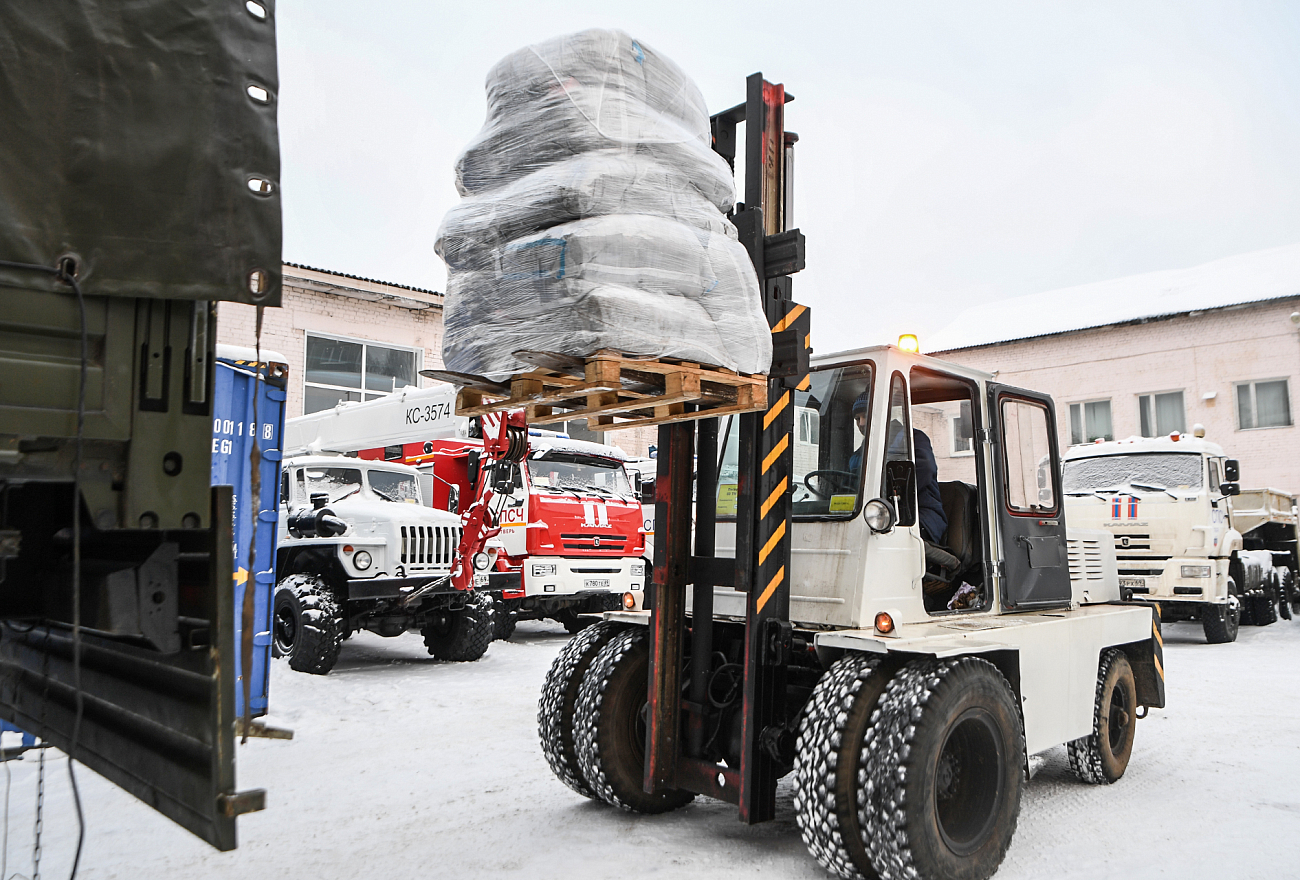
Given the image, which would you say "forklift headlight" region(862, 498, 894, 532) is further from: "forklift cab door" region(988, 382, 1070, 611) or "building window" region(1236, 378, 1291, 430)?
"building window" region(1236, 378, 1291, 430)

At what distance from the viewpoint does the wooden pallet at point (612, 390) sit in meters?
3.50

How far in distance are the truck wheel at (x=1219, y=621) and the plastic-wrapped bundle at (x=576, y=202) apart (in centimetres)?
1186

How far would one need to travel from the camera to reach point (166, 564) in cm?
242

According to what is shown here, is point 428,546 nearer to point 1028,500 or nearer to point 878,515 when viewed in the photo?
point 1028,500

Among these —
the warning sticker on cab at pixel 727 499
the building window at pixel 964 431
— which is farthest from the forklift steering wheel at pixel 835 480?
the building window at pixel 964 431

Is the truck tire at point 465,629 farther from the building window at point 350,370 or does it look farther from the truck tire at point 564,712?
the building window at point 350,370

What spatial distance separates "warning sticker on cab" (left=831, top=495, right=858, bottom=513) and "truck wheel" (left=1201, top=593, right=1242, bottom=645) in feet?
35.6

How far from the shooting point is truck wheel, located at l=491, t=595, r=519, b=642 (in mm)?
11523

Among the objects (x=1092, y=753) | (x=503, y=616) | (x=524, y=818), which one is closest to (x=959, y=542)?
(x=1092, y=753)

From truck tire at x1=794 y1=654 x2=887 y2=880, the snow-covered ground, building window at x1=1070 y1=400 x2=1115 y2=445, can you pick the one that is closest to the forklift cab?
truck tire at x1=794 y1=654 x2=887 y2=880

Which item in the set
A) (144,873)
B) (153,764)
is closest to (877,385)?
(153,764)

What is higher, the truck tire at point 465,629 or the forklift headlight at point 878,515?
the forklift headlight at point 878,515

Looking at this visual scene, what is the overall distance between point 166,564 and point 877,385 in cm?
308

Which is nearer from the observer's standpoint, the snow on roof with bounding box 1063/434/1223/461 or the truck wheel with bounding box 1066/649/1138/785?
the truck wheel with bounding box 1066/649/1138/785
